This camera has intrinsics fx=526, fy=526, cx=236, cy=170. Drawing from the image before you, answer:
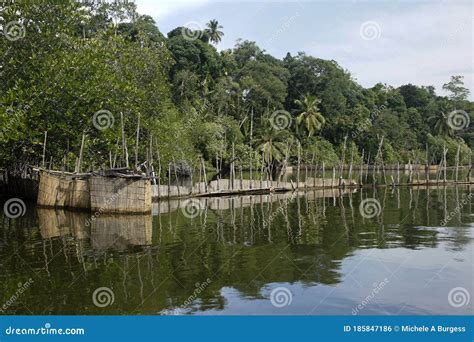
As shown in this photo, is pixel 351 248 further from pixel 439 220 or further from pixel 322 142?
pixel 322 142

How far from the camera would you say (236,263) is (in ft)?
49.9

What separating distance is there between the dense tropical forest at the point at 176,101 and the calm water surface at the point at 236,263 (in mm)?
5561

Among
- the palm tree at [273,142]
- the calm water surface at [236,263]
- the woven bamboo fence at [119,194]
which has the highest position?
the palm tree at [273,142]

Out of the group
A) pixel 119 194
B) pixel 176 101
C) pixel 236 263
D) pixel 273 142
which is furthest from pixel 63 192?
pixel 176 101

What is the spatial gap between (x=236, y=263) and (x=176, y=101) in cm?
5241

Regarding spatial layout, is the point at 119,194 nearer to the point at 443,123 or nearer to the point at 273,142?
the point at 273,142

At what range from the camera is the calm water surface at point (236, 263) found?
11.4 m

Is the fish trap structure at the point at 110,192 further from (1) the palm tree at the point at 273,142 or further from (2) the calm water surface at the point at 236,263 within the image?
(1) the palm tree at the point at 273,142

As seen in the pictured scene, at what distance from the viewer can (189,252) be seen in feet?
55.7

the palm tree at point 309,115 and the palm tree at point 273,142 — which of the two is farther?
the palm tree at point 309,115

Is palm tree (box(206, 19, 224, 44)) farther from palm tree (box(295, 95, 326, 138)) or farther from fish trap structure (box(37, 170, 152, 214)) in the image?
fish trap structure (box(37, 170, 152, 214))

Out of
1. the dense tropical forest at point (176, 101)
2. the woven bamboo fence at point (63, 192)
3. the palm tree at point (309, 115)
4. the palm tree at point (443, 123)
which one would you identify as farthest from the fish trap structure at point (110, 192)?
the palm tree at point (443, 123)

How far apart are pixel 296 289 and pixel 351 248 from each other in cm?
601

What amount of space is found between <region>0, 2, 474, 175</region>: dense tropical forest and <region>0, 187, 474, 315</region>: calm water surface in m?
5.56
